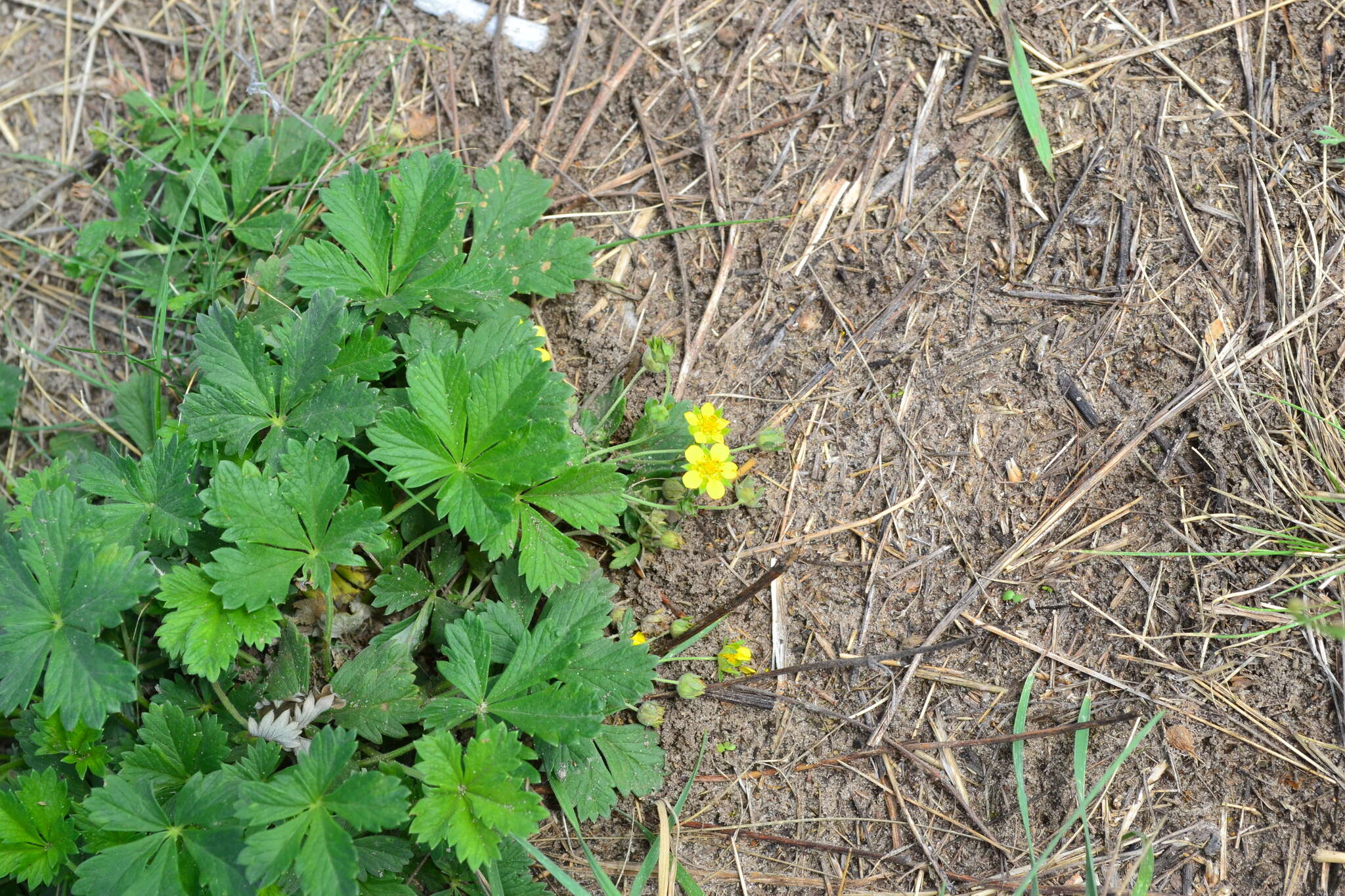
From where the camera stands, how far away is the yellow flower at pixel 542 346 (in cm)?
224

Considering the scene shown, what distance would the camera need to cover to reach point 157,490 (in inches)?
81.8

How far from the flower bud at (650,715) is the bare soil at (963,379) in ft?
0.19

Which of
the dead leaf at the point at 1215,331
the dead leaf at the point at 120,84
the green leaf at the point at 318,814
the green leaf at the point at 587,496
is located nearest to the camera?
the green leaf at the point at 318,814

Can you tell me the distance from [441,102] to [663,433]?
1331mm

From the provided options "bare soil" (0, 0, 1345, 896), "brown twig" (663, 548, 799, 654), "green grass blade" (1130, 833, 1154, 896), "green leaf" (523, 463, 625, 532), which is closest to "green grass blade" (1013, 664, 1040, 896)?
"bare soil" (0, 0, 1345, 896)

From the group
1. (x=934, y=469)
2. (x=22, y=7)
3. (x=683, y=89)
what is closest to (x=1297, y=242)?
(x=934, y=469)

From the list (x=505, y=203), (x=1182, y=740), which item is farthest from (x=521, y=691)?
(x=1182, y=740)

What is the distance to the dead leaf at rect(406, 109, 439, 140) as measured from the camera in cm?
267

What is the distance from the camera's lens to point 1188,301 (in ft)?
7.34

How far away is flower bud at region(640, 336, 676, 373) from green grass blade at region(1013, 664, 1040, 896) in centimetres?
122

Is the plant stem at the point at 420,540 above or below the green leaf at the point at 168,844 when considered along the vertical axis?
above

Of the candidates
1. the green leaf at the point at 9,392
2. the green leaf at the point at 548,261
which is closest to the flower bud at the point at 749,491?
the green leaf at the point at 548,261

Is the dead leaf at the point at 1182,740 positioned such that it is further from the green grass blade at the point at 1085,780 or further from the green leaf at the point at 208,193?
the green leaf at the point at 208,193

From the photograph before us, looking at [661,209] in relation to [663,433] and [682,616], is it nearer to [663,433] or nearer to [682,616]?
[663,433]
